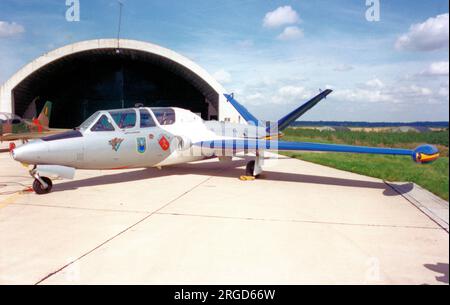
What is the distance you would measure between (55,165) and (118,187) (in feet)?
5.47

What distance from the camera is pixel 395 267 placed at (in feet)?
12.3

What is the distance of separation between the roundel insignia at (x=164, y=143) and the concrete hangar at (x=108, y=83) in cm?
1738

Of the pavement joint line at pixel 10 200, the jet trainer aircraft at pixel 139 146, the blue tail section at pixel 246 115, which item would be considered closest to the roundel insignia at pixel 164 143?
the jet trainer aircraft at pixel 139 146

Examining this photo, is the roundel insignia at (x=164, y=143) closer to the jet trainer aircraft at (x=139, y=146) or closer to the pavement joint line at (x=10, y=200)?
the jet trainer aircraft at (x=139, y=146)

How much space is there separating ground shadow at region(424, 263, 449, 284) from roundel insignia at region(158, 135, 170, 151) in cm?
661

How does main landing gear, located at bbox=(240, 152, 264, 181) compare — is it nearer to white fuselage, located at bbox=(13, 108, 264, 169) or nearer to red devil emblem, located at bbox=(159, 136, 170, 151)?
white fuselage, located at bbox=(13, 108, 264, 169)

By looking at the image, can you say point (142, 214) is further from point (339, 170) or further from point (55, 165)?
point (339, 170)

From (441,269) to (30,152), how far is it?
283 inches

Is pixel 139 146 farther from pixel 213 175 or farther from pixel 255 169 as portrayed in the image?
pixel 255 169

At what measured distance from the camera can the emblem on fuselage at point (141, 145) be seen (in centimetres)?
809

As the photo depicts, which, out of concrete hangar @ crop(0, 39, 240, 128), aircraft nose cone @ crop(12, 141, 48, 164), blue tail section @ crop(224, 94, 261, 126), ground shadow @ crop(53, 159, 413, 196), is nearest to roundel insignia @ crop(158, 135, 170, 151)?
ground shadow @ crop(53, 159, 413, 196)

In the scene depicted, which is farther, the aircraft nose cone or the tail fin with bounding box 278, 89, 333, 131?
the tail fin with bounding box 278, 89, 333, 131

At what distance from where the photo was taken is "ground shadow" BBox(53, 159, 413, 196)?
8422 mm
